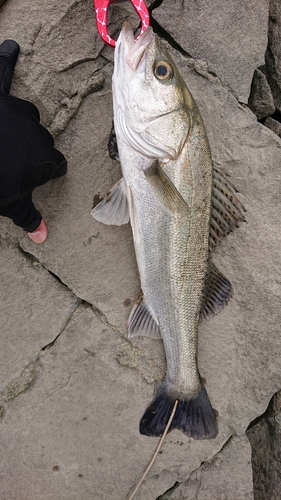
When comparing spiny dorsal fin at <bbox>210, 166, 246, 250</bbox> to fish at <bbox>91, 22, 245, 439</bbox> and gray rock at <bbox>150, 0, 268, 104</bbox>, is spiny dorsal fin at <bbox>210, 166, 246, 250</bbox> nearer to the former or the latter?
fish at <bbox>91, 22, 245, 439</bbox>

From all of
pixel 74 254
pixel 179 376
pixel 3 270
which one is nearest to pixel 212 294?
pixel 179 376

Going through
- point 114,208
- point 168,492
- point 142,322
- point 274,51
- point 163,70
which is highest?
point 274,51

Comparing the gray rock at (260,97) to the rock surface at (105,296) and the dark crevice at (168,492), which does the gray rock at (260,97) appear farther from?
the dark crevice at (168,492)

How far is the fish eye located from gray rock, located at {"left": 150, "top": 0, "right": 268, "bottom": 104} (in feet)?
3.27

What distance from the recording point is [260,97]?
3320 mm

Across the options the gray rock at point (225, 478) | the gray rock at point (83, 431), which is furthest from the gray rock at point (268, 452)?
the gray rock at point (83, 431)

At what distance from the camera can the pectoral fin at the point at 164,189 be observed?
2340 millimetres

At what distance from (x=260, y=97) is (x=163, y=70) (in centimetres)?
148

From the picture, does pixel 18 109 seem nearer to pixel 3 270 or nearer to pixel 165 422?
pixel 3 270

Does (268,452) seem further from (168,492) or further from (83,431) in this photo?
(83,431)

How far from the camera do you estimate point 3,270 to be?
288 centimetres

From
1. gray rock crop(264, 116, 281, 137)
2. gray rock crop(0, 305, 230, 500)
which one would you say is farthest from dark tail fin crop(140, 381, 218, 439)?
gray rock crop(264, 116, 281, 137)

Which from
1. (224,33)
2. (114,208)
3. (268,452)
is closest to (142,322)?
(114,208)

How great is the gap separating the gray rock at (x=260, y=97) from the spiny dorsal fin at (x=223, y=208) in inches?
47.0
